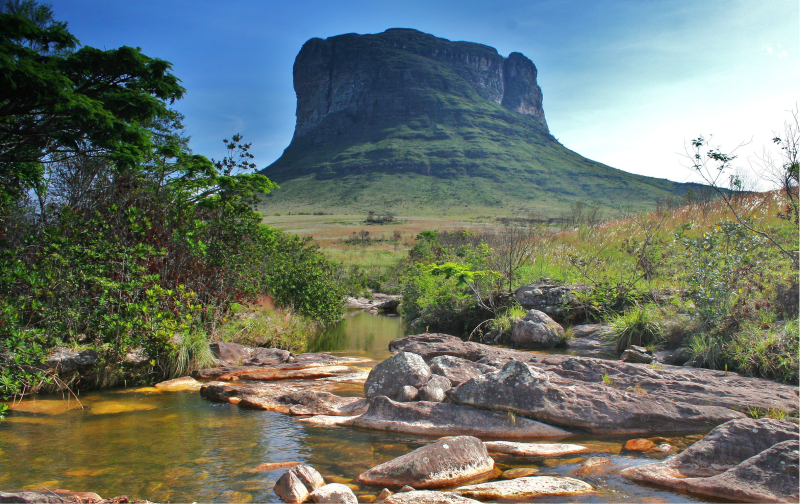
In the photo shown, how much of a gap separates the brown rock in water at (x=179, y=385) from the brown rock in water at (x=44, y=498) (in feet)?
17.3

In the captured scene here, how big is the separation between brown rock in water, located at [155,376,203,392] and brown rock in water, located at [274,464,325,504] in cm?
Answer: 535

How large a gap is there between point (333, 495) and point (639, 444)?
3.81m

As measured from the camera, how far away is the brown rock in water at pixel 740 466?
14.1ft

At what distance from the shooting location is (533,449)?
18.7 feet

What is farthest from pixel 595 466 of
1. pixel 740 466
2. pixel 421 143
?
pixel 421 143

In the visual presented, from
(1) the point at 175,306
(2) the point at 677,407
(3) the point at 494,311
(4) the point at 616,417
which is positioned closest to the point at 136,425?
(1) the point at 175,306

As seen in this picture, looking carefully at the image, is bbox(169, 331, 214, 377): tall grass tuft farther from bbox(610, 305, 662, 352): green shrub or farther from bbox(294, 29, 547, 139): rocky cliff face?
bbox(294, 29, 547, 139): rocky cliff face

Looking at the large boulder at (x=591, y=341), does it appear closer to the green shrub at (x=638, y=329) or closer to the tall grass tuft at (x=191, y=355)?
the green shrub at (x=638, y=329)

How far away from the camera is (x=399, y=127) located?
158 meters

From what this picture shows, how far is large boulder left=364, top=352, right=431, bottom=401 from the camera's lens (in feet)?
24.8

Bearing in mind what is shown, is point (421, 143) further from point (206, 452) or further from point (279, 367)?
point (206, 452)

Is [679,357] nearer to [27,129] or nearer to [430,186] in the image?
[27,129]

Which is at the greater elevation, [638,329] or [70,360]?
[638,329]

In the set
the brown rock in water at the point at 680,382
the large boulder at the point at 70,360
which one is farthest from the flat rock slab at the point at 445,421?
the large boulder at the point at 70,360
